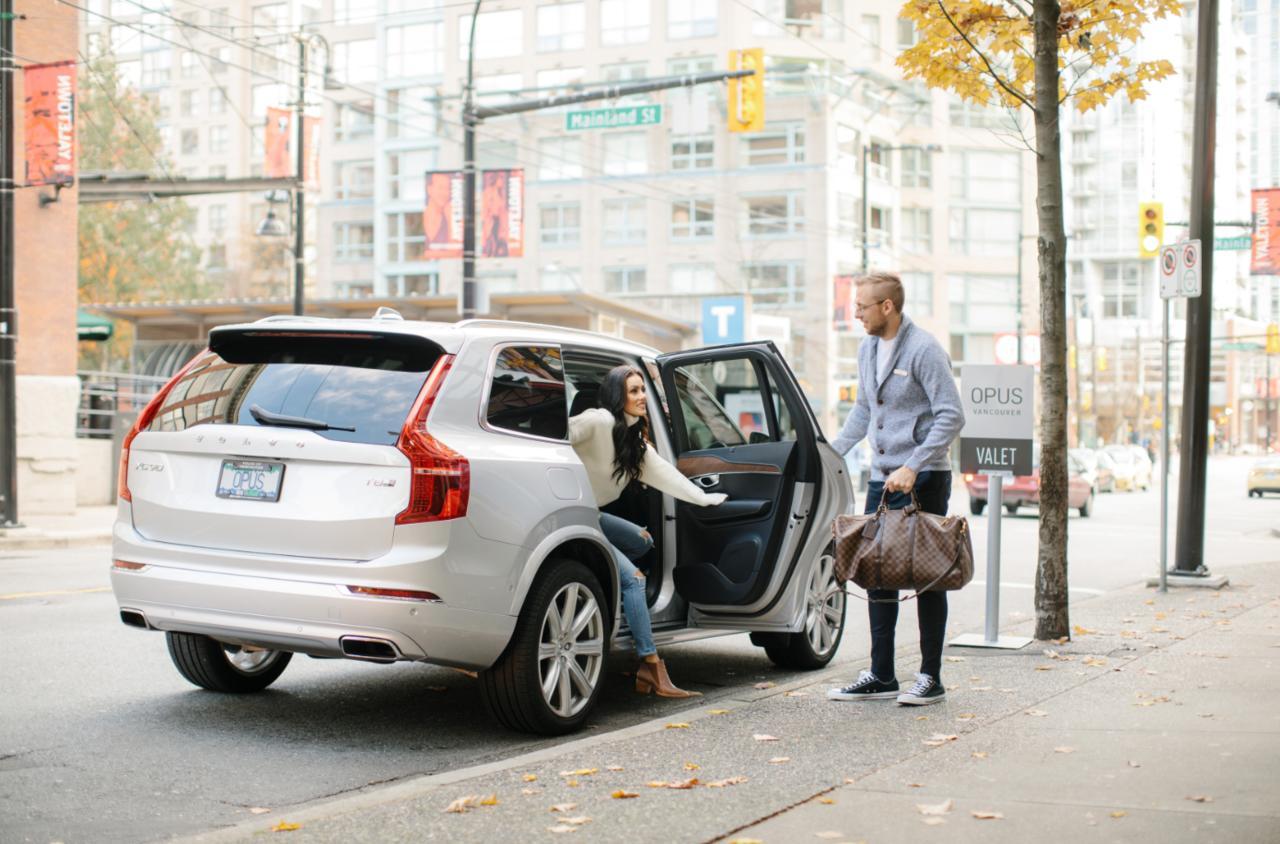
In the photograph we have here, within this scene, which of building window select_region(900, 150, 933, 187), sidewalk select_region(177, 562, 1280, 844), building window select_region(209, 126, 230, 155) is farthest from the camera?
building window select_region(209, 126, 230, 155)

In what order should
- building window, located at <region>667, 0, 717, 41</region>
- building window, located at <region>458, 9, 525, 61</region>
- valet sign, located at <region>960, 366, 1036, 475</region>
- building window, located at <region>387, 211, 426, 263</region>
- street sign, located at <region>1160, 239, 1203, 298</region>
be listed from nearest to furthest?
valet sign, located at <region>960, 366, 1036, 475</region>, street sign, located at <region>1160, 239, 1203, 298</region>, building window, located at <region>667, 0, 717, 41</region>, building window, located at <region>458, 9, 525, 61</region>, building window, located at <region>387, 211, 426, 263</region>

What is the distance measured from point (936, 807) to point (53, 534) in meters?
16.2

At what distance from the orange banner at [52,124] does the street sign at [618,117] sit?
298 inches

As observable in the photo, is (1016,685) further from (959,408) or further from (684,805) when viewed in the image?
(684,805)

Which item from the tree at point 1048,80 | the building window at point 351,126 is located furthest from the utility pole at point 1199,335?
the building window at point 351,126

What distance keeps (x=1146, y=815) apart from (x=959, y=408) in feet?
8.84

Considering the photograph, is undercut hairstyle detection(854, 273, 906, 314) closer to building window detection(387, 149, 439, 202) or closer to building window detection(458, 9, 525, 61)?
building window detection(458, 9, 525, 61)

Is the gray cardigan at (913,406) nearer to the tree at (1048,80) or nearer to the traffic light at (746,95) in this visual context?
the tree at (1048,80)

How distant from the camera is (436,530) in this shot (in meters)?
6.24

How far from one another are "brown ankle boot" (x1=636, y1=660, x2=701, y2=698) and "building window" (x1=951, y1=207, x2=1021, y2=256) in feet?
242

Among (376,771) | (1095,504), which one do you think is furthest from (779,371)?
(1095,504)

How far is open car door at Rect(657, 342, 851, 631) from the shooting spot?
8086mm

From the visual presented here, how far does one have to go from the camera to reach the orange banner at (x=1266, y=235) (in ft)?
107

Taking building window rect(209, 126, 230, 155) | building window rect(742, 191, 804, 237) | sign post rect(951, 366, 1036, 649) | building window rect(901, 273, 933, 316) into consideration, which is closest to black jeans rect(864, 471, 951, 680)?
sign post rect(951, 366, 1036, 649)
